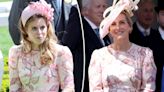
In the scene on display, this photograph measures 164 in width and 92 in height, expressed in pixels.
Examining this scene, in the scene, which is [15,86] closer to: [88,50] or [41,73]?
[41,73]

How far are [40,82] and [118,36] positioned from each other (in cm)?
61

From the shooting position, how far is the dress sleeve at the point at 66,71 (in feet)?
13.6

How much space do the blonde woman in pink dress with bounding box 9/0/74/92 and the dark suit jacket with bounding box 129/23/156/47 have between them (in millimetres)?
600

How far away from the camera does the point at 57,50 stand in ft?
13.7

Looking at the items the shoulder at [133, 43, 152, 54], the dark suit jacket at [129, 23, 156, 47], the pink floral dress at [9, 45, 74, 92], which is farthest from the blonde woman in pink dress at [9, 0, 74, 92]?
the dark suit jacket at [129, 23, 156, 47]

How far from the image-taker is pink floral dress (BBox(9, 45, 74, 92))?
4129 millimetres

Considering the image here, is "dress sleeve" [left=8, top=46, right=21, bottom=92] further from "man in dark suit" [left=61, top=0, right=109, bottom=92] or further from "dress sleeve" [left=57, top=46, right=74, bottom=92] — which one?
"man in dark suit" [left=61, top=0, right=109, bottom=92]

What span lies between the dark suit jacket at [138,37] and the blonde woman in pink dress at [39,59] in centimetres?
60

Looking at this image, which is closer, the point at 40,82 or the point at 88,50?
the point at 40,82

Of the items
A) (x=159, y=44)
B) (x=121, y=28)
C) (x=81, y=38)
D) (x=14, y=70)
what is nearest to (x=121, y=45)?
(x=121, y=28)

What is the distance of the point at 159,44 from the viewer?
4387mm

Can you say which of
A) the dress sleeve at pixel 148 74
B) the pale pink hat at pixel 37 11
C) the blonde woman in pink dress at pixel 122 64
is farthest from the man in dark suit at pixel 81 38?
the dress sleeve at pixel 148 74

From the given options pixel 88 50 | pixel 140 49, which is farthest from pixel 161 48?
pixel 88 50

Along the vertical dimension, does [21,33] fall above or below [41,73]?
above
